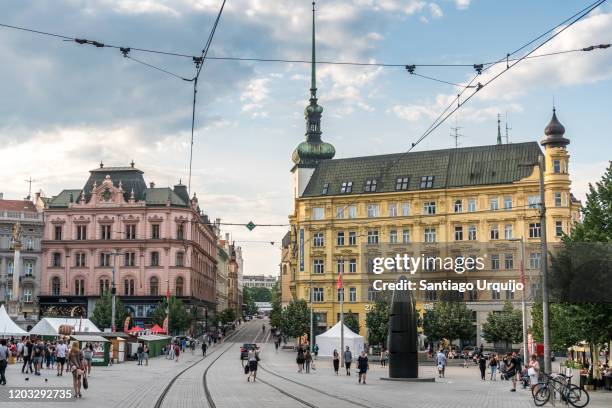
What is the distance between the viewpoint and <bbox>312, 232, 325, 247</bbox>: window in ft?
285

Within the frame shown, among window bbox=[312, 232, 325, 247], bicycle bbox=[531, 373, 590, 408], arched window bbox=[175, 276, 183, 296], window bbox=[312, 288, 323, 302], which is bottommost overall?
bicycle bbox=[531, 373, 590, 408]

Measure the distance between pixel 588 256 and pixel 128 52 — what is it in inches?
649

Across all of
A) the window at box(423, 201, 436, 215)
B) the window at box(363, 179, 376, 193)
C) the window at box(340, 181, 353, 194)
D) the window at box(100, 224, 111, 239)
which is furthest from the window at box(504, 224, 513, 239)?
the window at box(100, 224, 111, 239)

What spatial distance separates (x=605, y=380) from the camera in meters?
33.7

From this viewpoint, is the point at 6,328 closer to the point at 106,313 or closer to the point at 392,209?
the point at 106,313

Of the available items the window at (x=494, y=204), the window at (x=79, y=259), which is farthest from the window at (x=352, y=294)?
the window at (x=79, y=259)

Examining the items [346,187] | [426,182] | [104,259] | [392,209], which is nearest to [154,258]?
[104,259]

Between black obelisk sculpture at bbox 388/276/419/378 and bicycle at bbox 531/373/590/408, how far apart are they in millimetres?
11058

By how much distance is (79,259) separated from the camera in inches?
3944

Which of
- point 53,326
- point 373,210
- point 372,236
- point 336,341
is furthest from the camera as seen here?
point 373,210

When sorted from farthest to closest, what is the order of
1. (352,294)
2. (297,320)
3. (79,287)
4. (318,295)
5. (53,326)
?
Answer: (79,287) → (318,295) → (352,294) → (297,320) → (53,326)

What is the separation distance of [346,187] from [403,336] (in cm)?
5171

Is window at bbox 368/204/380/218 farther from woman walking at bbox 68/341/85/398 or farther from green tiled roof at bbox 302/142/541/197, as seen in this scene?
woman walking at bbox 68/341/85/398

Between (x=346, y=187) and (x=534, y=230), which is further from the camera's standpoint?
(x=346, y=187)
